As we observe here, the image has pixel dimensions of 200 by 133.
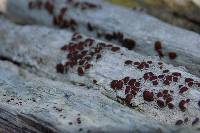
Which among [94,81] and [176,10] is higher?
[176,10]

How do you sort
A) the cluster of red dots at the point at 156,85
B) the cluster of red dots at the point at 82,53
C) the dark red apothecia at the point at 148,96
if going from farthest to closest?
the cluster of red dots at the point at 82,53, the dark red apothecia at the point at 148,96, the cluster of red dots at the point at 156,85

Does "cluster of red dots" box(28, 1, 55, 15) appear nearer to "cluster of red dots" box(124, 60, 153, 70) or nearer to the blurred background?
the blurred background

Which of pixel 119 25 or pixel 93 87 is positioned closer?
pixel 93 87

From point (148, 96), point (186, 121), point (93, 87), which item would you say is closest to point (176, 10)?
point (93, 87)

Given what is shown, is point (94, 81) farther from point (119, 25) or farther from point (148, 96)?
point (119, 25)

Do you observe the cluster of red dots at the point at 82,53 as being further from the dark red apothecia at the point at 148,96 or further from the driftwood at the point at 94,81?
the dark red apothecia at the point at 148,96

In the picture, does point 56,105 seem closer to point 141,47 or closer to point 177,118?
point 177,118

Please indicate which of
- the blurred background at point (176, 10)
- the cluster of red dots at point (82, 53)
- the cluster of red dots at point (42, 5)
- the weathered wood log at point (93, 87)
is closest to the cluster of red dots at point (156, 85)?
the weathered wood log at point (93, 87)
